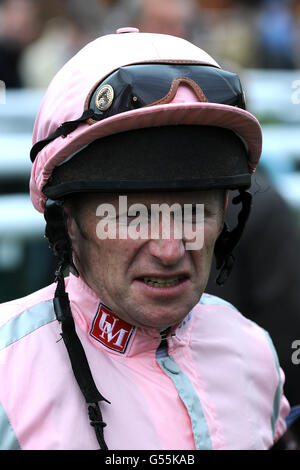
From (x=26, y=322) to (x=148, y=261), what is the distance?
0.39 meters

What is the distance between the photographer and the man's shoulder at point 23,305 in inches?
87.0

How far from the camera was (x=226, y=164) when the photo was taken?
216 centimetres

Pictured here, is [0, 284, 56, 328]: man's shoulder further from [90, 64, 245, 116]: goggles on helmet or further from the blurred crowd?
the blurred crowd

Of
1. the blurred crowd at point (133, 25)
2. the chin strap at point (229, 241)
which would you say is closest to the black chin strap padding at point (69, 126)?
the chin strap at point (229, 241)

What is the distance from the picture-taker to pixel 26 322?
219 cm

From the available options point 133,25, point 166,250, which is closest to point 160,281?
point 166,250

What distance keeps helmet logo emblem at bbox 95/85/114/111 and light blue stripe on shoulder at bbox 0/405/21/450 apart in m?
0.81

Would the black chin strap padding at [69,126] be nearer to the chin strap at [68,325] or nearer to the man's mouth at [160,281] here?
the chin strap at [68,325]

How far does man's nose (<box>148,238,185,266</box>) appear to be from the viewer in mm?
2059

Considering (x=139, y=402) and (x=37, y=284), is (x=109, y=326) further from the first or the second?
(x=37, y=284)

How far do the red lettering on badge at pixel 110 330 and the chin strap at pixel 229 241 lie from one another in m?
0.41

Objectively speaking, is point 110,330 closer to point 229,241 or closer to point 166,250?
point 166,250

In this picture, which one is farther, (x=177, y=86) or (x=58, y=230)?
(x=58, y=230)

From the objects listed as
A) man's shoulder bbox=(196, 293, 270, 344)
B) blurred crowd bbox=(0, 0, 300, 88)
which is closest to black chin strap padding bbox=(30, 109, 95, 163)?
man's shoulder bbox=(196, 293, 270, 344)
